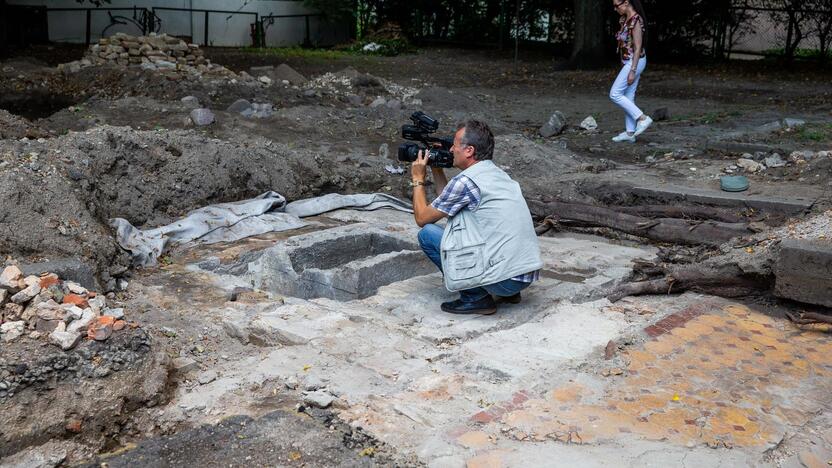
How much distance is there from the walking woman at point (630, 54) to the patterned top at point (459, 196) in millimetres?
5672

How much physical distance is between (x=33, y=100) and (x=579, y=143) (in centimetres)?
809

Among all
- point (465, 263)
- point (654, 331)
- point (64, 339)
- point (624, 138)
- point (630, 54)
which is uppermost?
point (630, 54)

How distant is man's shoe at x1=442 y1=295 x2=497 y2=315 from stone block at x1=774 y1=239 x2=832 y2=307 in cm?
182

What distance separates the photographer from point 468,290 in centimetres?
541

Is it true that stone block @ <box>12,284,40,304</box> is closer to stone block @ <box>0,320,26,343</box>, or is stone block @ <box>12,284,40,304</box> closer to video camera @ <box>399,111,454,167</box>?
stone block @ <box>0,320,26,343</box>

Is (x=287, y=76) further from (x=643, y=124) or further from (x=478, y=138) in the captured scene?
(x=478, y=138)

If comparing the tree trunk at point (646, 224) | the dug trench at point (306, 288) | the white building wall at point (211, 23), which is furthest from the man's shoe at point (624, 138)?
the white building wall at point (211, 23)

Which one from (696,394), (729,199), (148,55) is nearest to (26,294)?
(696,394)

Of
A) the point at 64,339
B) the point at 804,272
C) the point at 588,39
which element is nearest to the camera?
the point at 64,339

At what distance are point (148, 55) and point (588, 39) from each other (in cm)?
925

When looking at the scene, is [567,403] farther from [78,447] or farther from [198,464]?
[78,447]

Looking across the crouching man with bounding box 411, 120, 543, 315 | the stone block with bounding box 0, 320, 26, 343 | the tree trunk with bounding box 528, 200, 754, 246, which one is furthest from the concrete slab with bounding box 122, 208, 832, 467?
the tree trunk with bounding box 528, 200, 754, 246

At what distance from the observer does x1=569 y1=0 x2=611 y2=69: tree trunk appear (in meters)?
18.7

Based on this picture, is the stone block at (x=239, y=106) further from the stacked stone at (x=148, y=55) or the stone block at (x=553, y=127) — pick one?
the stone block at (x=553, y=127)
